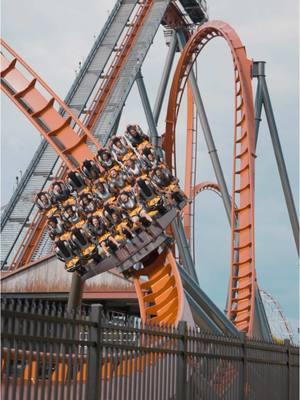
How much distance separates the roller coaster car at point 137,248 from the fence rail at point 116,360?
6.78 meters

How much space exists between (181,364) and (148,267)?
1010 centimetres

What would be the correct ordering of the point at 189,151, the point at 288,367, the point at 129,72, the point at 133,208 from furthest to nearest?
the point at 189,151, the point at 129,72, the point at 133,208, the point at 288,367

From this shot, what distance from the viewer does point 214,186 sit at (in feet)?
119

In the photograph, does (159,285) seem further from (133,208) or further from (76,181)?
(76,181)

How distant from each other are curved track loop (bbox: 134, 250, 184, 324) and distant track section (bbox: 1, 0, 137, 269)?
958 cm

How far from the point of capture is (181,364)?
7277 mm

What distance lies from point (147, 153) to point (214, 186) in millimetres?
20377

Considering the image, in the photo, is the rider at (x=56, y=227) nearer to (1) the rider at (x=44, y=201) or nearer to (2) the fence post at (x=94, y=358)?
(1) the rider at (x=44, y=201)

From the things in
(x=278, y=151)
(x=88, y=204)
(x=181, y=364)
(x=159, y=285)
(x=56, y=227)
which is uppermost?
(x=278, y=151)

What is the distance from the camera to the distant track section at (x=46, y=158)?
2653 centimetres

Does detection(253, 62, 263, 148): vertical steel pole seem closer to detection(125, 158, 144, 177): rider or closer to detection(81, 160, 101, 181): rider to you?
detection(125, 158, 144, 177): rider

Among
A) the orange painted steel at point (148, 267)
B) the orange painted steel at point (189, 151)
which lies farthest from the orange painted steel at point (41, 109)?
the orange painted steel at point (189, 151)

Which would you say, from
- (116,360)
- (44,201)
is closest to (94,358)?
(116,360)

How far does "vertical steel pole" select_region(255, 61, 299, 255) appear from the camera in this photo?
71.4ft
